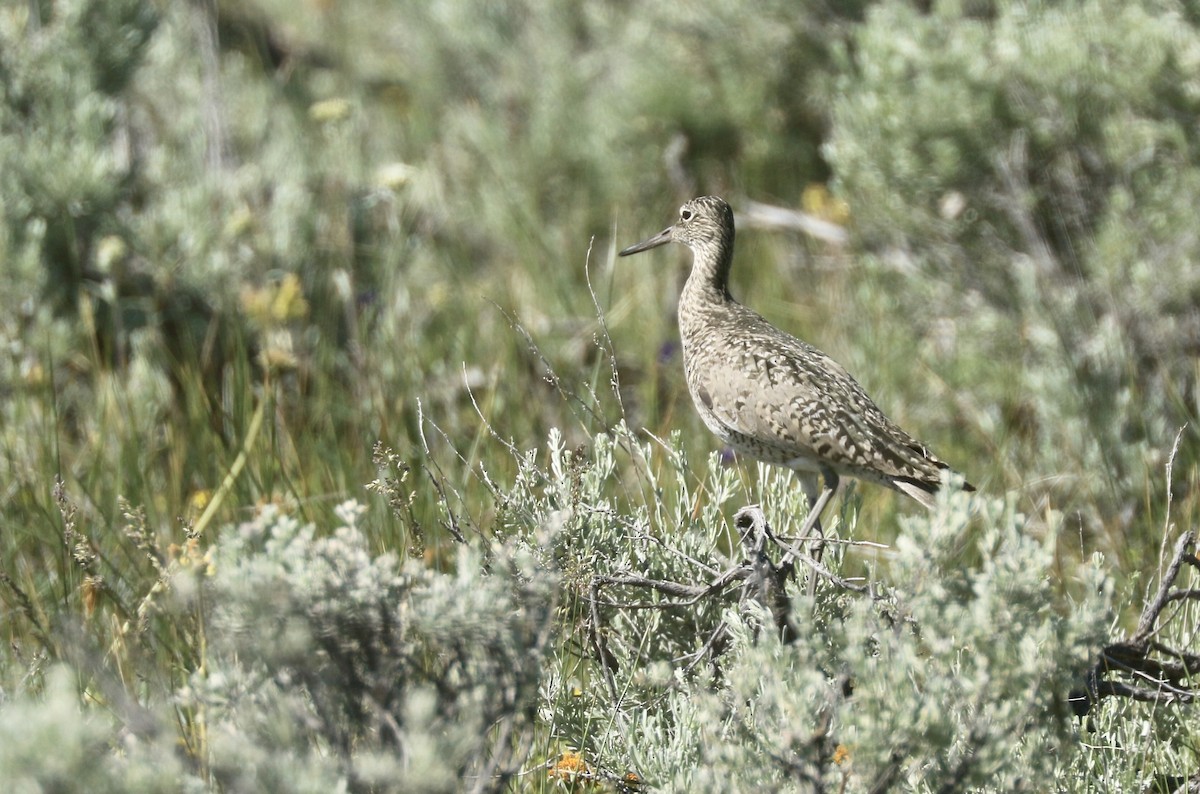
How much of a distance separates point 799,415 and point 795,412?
0.02m

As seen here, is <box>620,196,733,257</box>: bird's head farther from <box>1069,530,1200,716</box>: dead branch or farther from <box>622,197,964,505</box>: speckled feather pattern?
<box>1069,530,1200,716</box>: dead branch

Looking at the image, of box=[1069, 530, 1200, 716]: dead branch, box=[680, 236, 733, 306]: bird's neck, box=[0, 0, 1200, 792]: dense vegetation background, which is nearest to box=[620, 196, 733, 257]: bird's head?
box=[680, 236, 733, 306]: bird's neck

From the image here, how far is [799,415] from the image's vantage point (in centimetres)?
430

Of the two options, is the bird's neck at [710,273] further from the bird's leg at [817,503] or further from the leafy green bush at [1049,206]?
the leafy green bush at [1049,206]

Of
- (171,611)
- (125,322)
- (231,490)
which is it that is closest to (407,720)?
(171,611)

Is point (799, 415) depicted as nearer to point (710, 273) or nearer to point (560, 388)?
point (560, 388)

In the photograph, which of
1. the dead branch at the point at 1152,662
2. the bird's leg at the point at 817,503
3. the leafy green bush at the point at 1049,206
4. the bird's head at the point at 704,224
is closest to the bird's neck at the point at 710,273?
the bird's head at the point at 704,224

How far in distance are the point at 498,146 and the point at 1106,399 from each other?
13.9 feet

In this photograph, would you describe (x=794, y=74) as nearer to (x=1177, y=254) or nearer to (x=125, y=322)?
(x=1177, y=254)

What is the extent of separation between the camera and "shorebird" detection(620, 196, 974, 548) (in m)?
4.23

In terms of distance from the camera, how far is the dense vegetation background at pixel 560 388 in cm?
244

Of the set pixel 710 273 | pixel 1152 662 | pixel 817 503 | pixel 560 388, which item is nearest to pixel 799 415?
pixel 817 503

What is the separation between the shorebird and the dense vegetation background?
7.6 inches

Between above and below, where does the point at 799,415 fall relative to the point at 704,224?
below
